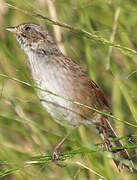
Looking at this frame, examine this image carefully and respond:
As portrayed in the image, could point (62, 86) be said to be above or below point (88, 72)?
below

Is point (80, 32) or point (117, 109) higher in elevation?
point (117, 109)

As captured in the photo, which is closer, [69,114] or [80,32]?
[80,32]

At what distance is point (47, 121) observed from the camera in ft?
16.2

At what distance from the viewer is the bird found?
344 cm

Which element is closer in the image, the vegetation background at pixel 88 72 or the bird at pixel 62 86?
the bird at pixel 62 86

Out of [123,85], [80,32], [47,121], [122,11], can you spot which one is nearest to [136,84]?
[123,85]

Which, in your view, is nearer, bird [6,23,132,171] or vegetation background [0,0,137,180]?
bird [6,23,132,171]

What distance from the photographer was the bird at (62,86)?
11.3 ft

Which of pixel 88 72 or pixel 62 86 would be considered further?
pixel 88 72

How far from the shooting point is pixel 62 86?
11.3 feet

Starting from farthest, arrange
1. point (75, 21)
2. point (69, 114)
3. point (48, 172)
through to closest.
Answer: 1. point (75, 21)
2. point (48, 172)
3. point (69, 114)

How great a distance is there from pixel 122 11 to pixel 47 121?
161 cm

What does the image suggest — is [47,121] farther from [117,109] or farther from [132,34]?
[132,34]

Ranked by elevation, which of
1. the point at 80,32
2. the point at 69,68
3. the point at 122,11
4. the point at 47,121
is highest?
the point at 122,11
